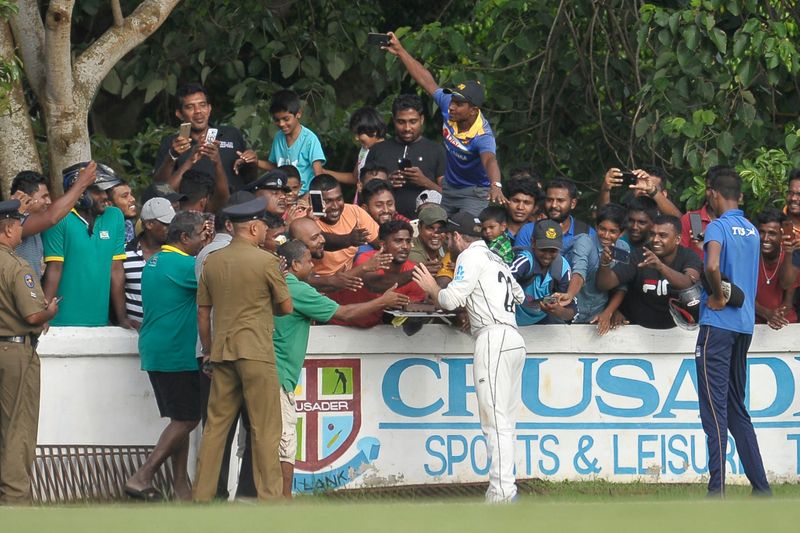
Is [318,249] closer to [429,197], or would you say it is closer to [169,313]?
[169,313]


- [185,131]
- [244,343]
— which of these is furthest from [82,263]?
[244,343]

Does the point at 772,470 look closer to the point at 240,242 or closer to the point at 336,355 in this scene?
the point at 336,355

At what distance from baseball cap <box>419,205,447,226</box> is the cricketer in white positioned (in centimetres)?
75

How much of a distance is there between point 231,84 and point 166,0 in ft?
12.3

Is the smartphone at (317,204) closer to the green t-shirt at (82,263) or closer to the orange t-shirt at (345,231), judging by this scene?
the orange t-shirt at (345,231)

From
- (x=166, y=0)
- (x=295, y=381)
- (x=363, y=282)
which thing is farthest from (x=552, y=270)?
(x=166, y=0)

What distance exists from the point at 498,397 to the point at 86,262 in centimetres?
297

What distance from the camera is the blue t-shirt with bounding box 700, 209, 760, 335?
952 centimetres

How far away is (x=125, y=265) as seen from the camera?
34.2 feet

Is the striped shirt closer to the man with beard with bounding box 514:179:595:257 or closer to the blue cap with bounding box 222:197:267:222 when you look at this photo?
the blue cap with bounding box 222:197:267:222

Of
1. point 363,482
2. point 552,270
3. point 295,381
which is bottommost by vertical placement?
point 363,482

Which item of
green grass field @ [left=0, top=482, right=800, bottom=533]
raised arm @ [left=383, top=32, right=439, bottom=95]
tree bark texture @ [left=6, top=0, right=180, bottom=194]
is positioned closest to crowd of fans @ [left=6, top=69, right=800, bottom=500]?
raised arm @ [left=383, top=32, right=439, bottom=95]

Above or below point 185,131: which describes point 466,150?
below

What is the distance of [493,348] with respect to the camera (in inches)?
377
